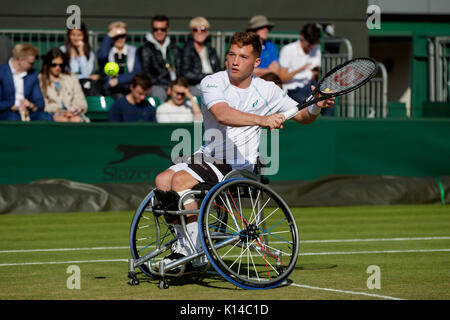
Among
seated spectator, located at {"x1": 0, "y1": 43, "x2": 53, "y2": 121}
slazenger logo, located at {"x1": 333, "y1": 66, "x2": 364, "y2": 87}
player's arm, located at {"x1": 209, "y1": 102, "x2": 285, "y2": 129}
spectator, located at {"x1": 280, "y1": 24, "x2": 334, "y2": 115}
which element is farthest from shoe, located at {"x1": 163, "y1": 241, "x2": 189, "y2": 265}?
spectator, located at {"x1": 280, "y1": 24, "x2": 334, "y2": 115}

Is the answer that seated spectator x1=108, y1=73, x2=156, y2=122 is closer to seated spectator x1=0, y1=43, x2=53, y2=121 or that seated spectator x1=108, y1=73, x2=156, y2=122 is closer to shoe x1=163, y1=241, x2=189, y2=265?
seated spectator x1=0, y1=43, x2=53, y2=121

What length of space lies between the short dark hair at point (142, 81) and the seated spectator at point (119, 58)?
0.90 metres

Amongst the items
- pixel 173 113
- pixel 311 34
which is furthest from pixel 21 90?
pixel 311 34

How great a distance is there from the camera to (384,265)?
7.35 metres

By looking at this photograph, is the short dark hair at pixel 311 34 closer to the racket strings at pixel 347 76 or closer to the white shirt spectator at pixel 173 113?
the white shirt spectator at pixel 173 113

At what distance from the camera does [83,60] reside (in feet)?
44.5

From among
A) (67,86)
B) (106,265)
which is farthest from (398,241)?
(67,86)

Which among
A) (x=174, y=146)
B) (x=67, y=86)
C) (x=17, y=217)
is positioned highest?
(x=67, y=86)

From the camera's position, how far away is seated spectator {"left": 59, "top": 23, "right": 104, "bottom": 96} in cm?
1335

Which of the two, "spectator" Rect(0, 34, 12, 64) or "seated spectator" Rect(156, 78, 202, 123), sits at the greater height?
"spectator" Rect(0, 34, 12, 64)

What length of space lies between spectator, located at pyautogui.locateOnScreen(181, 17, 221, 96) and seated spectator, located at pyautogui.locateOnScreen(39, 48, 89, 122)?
6.38 feet

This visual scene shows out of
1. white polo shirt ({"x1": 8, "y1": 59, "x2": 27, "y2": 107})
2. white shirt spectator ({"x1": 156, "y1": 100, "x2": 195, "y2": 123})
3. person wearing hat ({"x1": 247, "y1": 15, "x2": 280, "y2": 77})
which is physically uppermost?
person wearing hat ({"x1": 247, "y1": 15, "x2": 280, "y2": 77})
